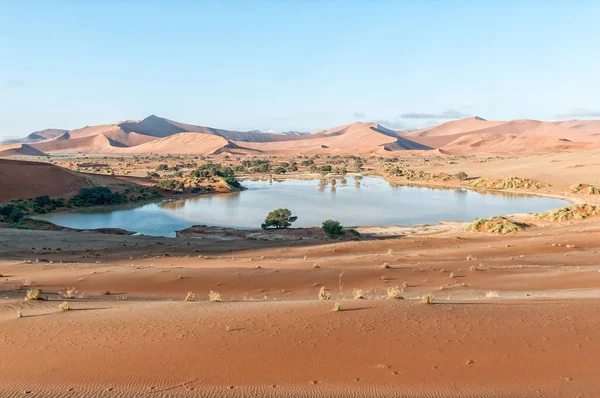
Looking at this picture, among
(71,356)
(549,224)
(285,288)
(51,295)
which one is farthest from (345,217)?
(71,356)

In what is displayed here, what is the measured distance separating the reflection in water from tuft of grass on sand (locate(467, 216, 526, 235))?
450 cm

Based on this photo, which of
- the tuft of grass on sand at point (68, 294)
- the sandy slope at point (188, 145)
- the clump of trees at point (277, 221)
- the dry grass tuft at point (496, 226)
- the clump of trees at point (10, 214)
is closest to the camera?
the tuft of grass on sand at point (68, 294)

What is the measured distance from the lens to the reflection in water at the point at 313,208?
102 ft

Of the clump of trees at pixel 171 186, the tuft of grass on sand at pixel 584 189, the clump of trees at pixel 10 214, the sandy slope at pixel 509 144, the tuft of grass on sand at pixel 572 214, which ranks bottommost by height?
the tuft of grass on sand at pixel 572 214

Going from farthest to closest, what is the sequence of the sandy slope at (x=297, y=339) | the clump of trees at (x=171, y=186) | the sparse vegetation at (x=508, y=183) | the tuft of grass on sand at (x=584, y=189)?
the sparse vegetation at (x=508, y=183) < the clump of trees at (x=171, y=186) < the tuft of grass on sand at (x=584, y=189) < the sandy slope at (x=297, y=339)

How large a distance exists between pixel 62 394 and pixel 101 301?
5.51 m

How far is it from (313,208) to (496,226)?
14480 millimetres

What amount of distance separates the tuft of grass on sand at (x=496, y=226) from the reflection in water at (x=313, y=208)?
450cm

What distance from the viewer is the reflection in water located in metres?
31.2

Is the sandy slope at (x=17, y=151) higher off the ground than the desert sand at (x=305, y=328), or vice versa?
the sandy slope at (x=17, y=151)

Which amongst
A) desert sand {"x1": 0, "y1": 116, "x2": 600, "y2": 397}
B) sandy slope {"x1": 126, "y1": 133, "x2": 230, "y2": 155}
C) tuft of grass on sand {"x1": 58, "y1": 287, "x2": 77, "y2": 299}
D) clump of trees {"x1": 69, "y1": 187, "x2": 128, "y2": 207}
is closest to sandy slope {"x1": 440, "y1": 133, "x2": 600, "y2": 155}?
sandy slope {"x1": 126, "y1": 133, "x2": 230, "y2": 155}

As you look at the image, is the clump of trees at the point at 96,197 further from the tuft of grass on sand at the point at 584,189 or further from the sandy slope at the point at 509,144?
the sandy slope at the point at 509,144

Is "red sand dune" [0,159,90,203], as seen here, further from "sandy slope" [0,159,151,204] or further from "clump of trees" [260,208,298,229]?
"clump of trees" [260,208,298,229]

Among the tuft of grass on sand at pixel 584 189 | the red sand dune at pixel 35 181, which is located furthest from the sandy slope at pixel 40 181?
the tuft of grass on sand at pixel 584 189
